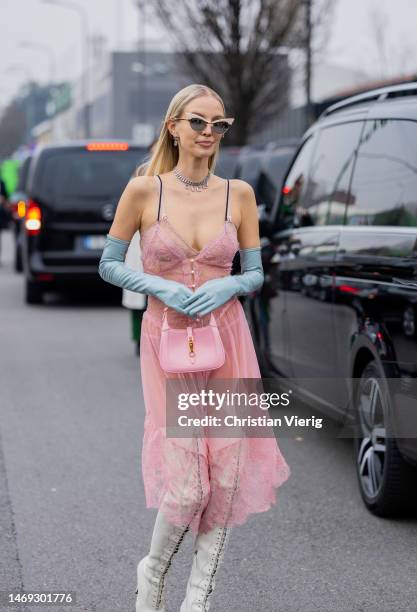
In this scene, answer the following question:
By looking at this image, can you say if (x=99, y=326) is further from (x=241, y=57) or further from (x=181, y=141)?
(x=241, y=57)

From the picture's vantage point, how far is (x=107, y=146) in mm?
14516

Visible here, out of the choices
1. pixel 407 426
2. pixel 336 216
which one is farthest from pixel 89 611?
pixel 336 216

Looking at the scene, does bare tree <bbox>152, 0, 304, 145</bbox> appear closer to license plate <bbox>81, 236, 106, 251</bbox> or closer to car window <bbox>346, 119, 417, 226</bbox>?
license plate <bbox>81, 236, 106, 251</bbox>

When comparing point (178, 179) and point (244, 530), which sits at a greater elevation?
point (178, 179)

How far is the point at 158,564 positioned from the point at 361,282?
2167 millimetres

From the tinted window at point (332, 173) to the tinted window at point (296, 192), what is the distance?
12 centimetres

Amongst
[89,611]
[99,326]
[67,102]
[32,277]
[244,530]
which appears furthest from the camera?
[67,102]

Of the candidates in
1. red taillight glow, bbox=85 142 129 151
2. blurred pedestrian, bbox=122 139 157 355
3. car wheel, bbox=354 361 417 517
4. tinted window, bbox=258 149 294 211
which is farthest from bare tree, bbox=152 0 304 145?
car wheel, bbox=354 361 417 517

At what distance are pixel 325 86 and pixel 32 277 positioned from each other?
6483 cm

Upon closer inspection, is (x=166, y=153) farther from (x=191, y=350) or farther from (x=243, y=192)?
(x=191, y=350)

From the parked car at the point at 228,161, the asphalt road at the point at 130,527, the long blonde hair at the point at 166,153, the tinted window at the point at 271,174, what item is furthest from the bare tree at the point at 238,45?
the long blonde hair at the point at 166,153

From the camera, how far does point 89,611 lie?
427 cm

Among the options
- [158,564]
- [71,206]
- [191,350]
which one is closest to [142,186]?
[191,350]

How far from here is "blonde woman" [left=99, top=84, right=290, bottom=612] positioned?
3771 millimetres
